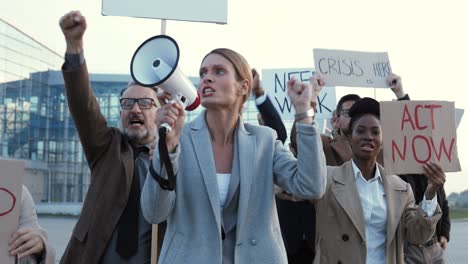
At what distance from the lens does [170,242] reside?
285 centimetres

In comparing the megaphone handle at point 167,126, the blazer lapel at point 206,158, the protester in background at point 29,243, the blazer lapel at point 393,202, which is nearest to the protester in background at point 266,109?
the blazer lapel at point 206,158

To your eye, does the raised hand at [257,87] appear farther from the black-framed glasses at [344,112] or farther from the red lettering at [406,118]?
the black-framed glasses at [344,112]

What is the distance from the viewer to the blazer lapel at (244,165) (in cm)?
286

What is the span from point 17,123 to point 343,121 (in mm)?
39998

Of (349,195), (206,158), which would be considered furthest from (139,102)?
(349,195)

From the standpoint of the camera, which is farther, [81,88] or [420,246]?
[420,246]

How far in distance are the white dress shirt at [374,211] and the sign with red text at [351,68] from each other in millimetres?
1918

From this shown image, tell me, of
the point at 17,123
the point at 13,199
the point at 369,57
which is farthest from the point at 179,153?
the point at 17,123

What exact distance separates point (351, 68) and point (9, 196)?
384cm

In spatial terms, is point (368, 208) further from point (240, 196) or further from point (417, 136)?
point (240, 196)

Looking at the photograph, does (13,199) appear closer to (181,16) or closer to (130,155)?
(130,155)

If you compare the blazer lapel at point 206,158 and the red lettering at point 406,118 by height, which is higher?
the red lettering at point 406,118

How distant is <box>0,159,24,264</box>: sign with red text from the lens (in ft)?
8.50

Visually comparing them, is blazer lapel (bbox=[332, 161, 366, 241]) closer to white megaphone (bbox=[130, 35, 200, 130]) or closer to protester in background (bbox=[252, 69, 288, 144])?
protester in background (bbox=[252, 69, 288, 144])
